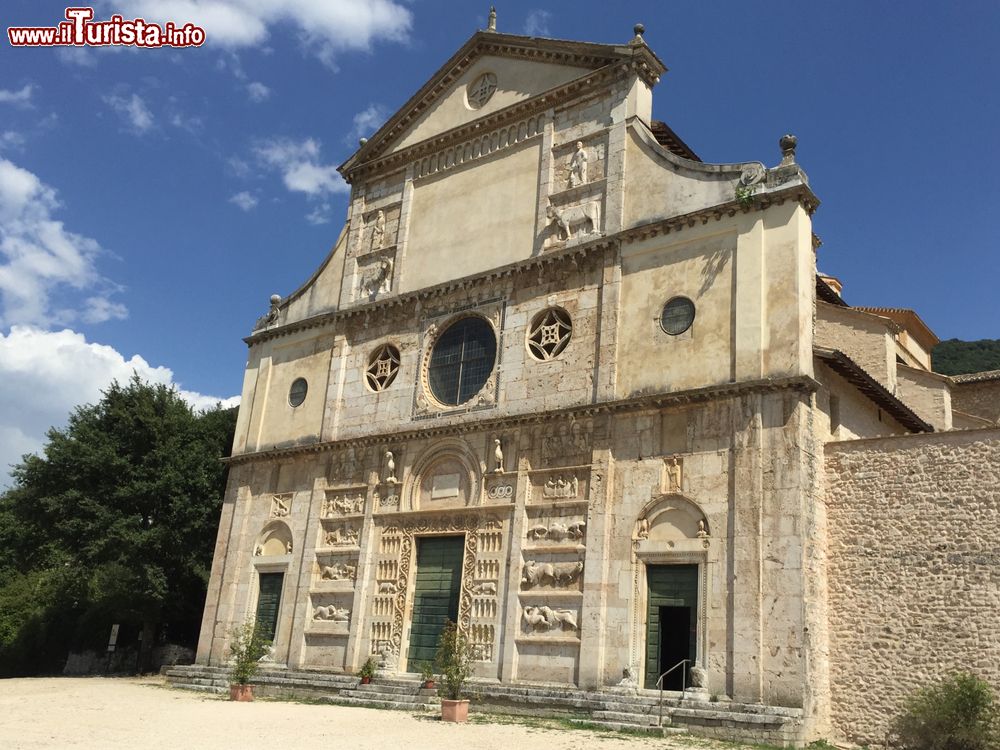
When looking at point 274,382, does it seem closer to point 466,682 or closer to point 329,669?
point 329,669

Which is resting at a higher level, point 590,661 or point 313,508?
point 313,508

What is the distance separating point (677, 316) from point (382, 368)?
27.2ft

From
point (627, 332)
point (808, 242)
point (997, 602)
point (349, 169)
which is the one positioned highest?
point (349, 169)

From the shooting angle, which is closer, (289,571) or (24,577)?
(289,571)

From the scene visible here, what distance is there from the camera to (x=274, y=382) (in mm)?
25766

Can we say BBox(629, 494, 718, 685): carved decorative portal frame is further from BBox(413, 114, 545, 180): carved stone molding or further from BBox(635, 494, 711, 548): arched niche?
BBox(413, 114, 545, 180): carved stone molding

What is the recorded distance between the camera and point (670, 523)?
1670 centimetres

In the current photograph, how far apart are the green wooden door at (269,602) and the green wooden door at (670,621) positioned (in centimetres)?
1026

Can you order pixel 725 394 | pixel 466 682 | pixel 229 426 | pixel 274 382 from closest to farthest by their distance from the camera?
1. pixel 725 394
2. pixel 466 682
3. pixel 274 382
4. pixel 229 426

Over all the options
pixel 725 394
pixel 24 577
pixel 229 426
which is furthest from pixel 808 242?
pixel 24 577

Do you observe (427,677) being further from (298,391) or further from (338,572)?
(298,391)

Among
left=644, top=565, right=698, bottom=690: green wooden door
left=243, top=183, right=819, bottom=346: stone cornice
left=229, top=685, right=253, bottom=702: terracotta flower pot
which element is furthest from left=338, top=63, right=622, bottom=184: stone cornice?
left=229, top=685, right=253, bottom=702: terracotta flower pot

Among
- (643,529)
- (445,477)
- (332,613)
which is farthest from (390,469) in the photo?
(643,529)

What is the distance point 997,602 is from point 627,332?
791 centimetres
